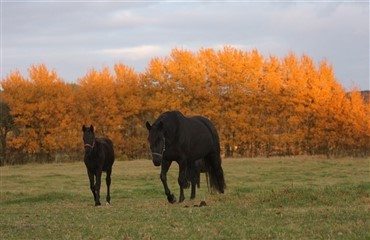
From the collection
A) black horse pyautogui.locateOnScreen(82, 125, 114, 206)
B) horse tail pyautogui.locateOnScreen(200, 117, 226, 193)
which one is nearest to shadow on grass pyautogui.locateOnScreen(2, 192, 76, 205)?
black horse pyautogui.locateOnScreen(82, 125, 114, 206)

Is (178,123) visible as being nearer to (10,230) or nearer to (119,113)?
(10,230)

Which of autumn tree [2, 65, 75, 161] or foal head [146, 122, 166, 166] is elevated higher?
autumn tree [2, 65, 75, 161]

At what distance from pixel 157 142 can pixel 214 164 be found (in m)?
3.62

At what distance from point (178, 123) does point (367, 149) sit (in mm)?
47041

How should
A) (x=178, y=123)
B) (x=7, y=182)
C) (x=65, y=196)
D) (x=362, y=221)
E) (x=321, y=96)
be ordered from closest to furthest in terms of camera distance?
(x=362, y=221) → (x=178, y=123) → (x=65, y=196) → (x=7, y=182) → (x=321, y=96)

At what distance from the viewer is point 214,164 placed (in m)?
17.0

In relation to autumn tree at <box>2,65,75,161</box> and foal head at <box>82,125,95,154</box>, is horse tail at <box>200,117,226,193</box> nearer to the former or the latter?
foal head at <box>82,125,95,154</box>

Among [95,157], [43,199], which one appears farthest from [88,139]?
[43,199]

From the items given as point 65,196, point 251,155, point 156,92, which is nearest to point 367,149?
point 251,155

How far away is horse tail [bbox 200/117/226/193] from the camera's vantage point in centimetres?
1691

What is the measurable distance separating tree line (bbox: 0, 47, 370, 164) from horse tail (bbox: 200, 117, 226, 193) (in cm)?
4022

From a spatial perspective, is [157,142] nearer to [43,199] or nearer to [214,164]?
[214,164]

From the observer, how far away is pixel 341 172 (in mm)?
33906

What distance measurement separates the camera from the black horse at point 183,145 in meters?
14.1
